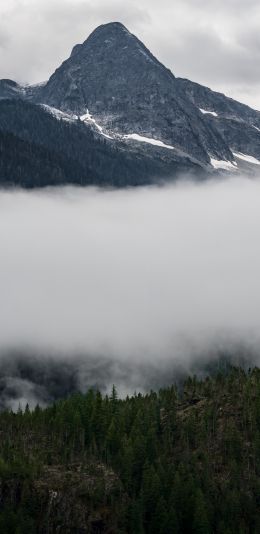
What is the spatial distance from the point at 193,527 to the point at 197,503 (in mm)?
6371

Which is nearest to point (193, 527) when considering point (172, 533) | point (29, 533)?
point (172, 533)

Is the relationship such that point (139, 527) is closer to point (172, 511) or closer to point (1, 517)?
point (172, 511)

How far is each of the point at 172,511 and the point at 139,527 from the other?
32.8ft

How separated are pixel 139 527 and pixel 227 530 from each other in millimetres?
23893

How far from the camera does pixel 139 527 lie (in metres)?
200

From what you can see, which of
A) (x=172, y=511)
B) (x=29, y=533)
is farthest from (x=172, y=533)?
(x=29, y=533)

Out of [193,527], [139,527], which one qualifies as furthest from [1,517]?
[193,527]

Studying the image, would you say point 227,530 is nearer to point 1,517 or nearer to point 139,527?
point 139,527

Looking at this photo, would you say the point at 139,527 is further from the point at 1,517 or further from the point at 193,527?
the point at 1,517

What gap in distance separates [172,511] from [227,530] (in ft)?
51.1

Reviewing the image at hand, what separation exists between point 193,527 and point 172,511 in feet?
22.9

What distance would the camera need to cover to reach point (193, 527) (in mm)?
198375

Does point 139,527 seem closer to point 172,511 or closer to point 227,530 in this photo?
point 172,511

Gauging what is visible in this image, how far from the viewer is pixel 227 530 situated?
19525 centimetres
